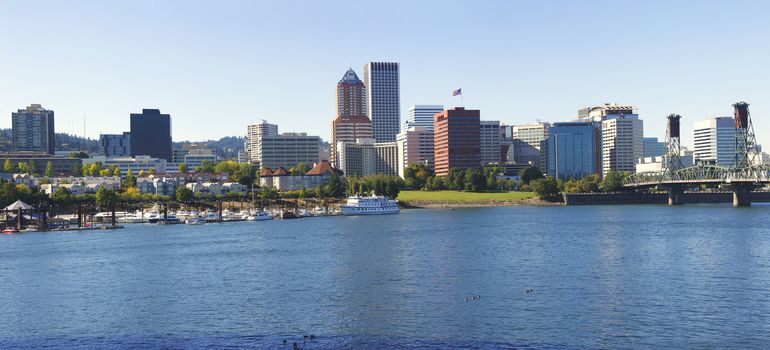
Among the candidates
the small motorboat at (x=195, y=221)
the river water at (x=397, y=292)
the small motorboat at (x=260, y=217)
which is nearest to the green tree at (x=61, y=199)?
the small motorboat at (x=195, y=221)

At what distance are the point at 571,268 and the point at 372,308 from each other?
91.4 feet

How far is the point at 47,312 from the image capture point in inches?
2384

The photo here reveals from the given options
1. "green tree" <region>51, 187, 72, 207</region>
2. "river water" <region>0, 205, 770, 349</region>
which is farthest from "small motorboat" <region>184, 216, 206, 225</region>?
"river water" <region>0, 205, 770, 349</region>

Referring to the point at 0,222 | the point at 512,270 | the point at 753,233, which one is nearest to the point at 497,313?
the point at 512,270

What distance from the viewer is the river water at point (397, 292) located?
2003 inches

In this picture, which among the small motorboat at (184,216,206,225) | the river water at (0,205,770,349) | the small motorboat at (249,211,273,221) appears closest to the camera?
the river water at (0,205,770,349)

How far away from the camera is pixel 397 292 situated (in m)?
66.2

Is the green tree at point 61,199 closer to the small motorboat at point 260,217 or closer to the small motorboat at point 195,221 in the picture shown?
the small motorboat at point 195,221

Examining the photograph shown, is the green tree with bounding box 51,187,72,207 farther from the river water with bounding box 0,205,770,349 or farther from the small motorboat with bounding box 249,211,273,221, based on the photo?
the river water with bounding box 0,205,770,349

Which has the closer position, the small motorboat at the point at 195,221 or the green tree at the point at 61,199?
the small motorboat at the point at 195,221

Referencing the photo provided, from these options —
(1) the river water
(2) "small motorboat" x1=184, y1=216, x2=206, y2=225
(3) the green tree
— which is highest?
(3) the green tree

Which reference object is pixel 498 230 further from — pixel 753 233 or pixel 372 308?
pixel 372 308

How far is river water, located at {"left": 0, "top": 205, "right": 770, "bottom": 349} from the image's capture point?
5088 centimetres

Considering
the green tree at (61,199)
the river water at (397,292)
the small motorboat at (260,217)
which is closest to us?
the river water at (397,292)
